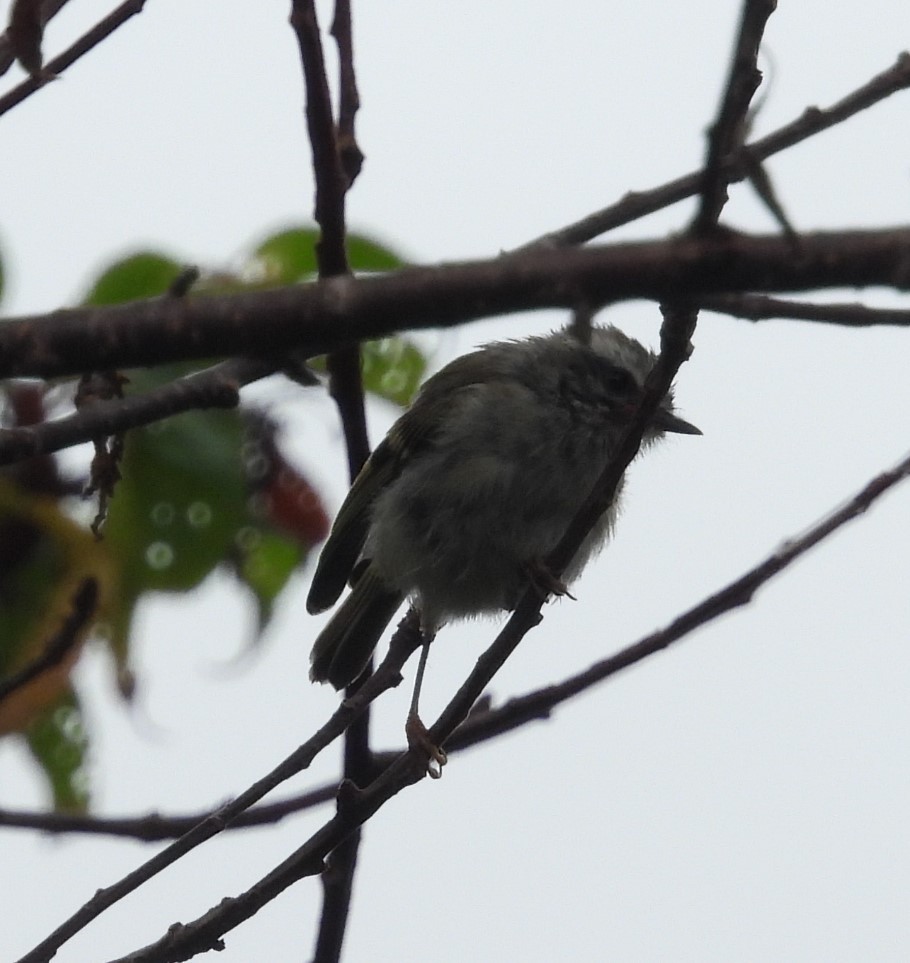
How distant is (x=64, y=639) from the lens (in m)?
2.55

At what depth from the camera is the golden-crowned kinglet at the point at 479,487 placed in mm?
4531

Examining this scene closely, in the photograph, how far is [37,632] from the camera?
265 cm

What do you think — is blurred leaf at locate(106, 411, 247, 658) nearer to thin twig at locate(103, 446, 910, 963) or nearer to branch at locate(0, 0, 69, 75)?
thin twig at locate(103, 446, 910, 963)

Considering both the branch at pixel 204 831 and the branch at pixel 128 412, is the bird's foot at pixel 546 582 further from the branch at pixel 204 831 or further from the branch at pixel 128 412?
the branch at pixel 128 412

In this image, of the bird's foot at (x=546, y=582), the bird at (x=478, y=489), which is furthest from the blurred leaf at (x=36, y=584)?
Answer: the bird at (x=478, y=489)

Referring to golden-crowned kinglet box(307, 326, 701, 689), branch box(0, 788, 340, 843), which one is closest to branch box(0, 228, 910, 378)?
branch box(0, 788, 340, 843)

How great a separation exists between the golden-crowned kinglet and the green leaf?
5.57 feet

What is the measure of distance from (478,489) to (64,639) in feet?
7.06

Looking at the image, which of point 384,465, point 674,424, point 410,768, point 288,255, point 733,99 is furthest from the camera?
point 384,465

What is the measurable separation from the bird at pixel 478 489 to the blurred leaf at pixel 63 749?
159 centimetres

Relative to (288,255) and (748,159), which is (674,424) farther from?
(748,159)

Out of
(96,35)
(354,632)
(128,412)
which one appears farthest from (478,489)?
(128,412)

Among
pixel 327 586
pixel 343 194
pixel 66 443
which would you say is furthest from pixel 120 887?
pixel 327 586

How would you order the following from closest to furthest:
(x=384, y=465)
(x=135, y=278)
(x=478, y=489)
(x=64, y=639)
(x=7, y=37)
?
(x=7, y=37)
(x=64, y=639)
(x=135, y=278)
(x=478, y=489)
(x=384, y=465)
